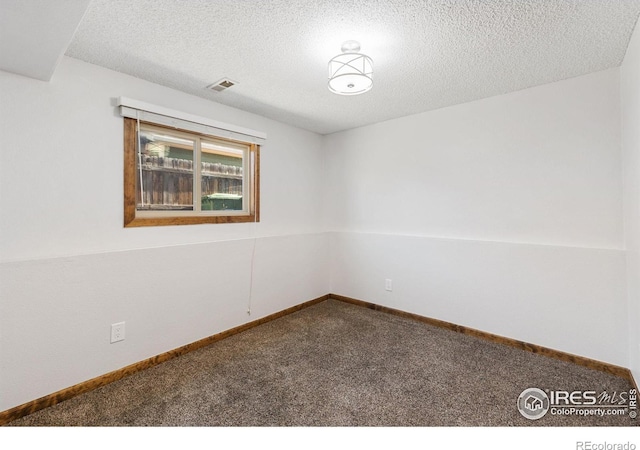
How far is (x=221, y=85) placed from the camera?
2537mm

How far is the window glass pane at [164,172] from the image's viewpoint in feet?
8.16

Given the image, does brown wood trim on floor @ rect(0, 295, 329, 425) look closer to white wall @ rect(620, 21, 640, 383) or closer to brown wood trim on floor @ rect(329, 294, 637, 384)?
brown wood trim on floor @ rect(329, 294, 637, 384)

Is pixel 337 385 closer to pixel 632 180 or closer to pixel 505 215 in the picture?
pixel 505 215

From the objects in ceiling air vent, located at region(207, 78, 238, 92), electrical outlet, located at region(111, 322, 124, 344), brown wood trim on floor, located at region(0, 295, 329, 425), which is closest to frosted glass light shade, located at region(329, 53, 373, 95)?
ceiling air vent, located at region(207, 78, 238, 92)

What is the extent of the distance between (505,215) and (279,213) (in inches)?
91.7

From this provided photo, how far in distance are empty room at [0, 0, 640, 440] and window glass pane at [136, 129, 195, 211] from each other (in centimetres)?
2

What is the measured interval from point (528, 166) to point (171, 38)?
9.57 ft

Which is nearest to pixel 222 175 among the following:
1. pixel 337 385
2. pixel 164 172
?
pixel 164 172

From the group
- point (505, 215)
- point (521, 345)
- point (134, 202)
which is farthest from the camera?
point (505, 215)
